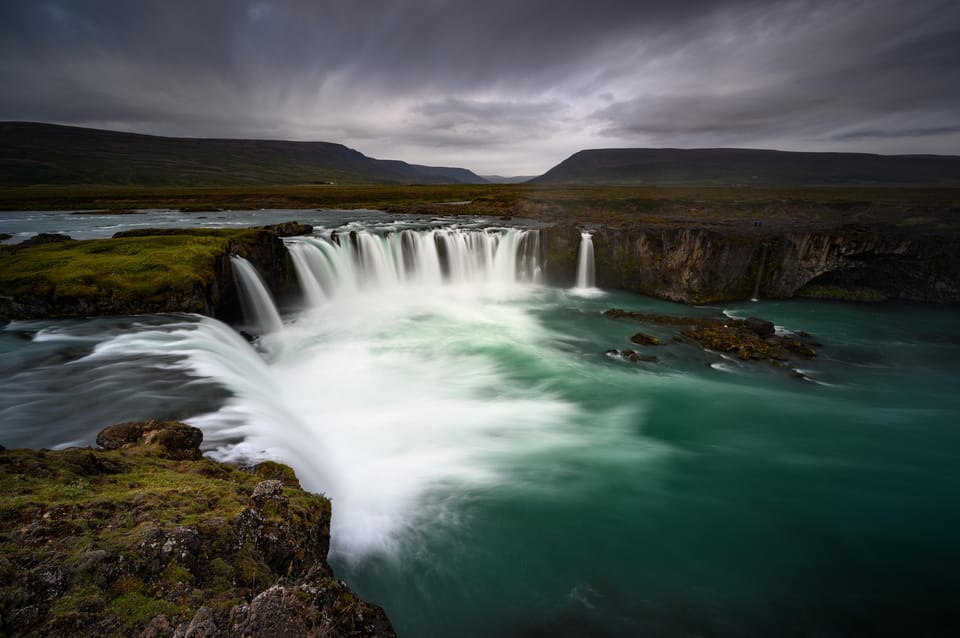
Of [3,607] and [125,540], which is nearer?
[3,607]

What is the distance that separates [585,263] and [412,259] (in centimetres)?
1265

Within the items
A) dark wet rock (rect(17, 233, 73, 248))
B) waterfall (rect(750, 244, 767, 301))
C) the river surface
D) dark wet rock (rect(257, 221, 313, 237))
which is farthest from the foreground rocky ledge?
waterfall (rect(750, 244, 767, 301))

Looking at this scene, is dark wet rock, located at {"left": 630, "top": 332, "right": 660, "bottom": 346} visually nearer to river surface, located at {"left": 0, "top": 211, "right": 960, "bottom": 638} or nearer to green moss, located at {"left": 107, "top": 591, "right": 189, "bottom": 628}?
river surface, located at {"left": 0, "top": 211, "right": 960, "bottom": 638}

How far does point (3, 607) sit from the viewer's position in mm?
2959

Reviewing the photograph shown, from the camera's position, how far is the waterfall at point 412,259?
2569 centimetres

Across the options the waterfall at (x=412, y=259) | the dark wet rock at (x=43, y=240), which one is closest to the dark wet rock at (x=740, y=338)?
the waterfall at (x=412, y=259)

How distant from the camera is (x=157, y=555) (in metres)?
3.79

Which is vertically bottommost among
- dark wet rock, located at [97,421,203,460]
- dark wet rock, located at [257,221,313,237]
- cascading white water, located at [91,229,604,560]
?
cascading white water, located at [91,229,604,560]

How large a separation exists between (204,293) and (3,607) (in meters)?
15.8

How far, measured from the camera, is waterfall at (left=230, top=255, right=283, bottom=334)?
20484 millimetres

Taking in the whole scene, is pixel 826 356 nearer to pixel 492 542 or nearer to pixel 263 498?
pixel 492 542

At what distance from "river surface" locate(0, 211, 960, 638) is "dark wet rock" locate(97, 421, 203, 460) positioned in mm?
861

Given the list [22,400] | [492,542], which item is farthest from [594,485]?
[22,400]

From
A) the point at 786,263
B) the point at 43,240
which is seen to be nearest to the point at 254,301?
the point at 43,240
